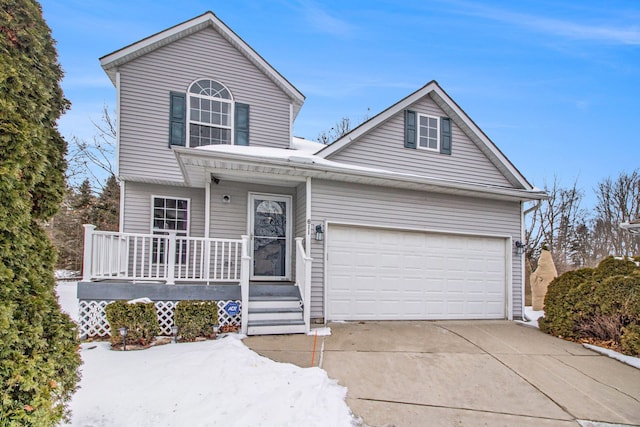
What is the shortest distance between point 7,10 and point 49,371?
8.73 feet

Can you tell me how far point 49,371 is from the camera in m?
2.43

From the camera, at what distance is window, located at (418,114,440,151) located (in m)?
9.05

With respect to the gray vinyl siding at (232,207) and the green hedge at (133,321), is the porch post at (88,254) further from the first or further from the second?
the gray vinyl siding at (232,207)

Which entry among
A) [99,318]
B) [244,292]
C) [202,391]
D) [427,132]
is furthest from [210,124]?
[202,391]

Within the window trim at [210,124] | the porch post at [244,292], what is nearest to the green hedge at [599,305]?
the porch post at [244,292]

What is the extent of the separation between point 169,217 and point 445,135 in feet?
24.6

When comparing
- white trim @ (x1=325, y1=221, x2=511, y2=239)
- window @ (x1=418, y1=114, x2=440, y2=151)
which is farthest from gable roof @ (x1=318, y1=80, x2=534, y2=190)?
white trim @ (x1=325, y1=221, x2=511, y2=239)

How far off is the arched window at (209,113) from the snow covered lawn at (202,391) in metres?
5.69

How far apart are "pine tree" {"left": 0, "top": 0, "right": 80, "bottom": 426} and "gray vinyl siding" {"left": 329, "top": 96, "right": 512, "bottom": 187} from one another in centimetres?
591

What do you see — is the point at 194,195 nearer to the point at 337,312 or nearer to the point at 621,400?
the point at 337,312

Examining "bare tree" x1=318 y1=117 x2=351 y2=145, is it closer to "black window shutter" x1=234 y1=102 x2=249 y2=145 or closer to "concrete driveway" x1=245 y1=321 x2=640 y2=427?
"black window shutter" x1=234 y1=102 x2=249 y2=145

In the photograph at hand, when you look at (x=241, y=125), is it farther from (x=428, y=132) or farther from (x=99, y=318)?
(x=99, y=318)

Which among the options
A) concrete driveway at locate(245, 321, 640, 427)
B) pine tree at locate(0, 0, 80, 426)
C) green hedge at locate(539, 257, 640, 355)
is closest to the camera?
pine tree at locate(0, 0, 80, 426)

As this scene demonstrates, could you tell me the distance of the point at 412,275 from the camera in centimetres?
800
